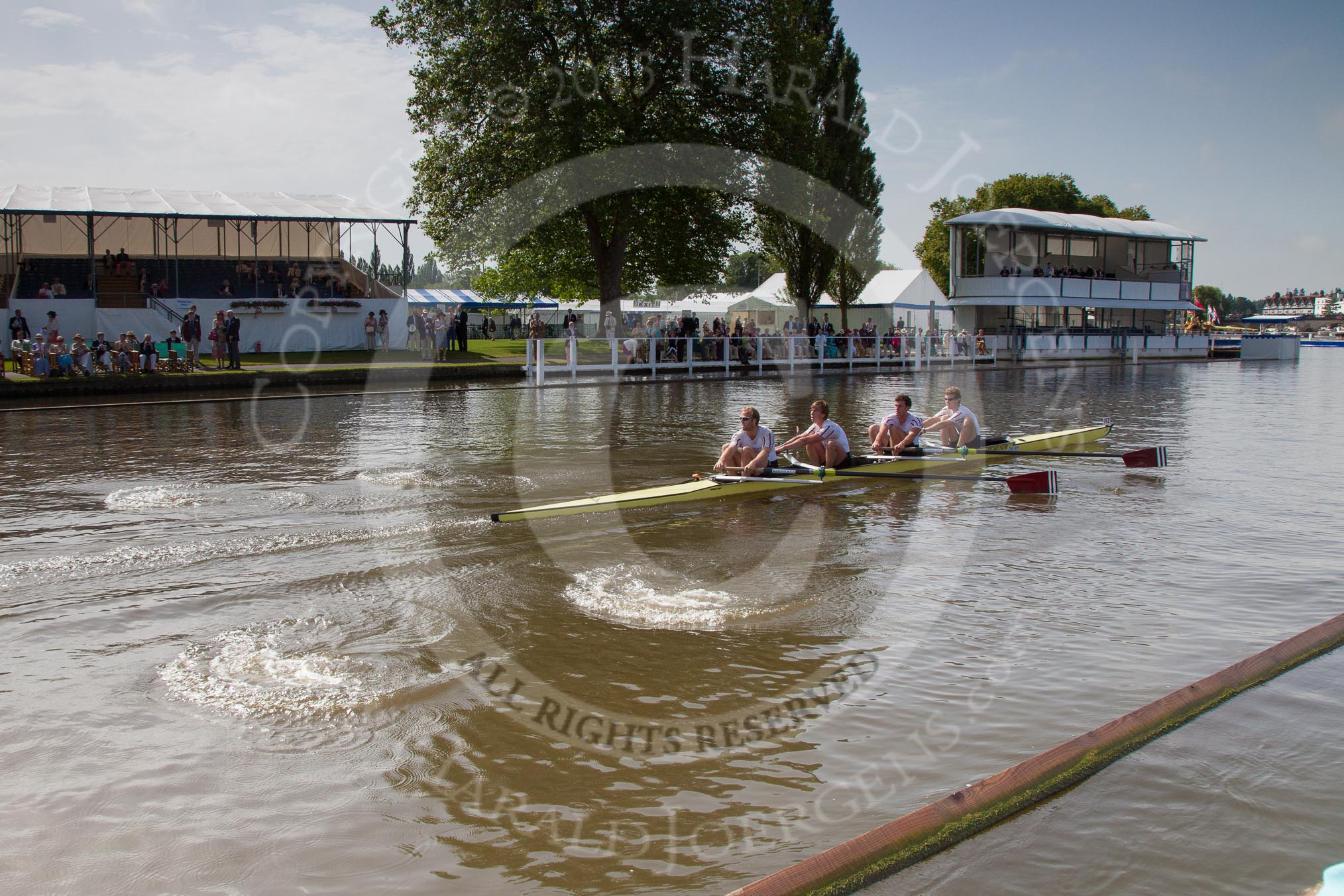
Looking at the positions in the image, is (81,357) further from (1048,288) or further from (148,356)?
(1048,288)

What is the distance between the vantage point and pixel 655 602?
8047 mm

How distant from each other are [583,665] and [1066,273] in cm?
4976

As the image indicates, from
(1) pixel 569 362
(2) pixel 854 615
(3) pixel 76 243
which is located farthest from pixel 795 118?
(2) pixel 854 615

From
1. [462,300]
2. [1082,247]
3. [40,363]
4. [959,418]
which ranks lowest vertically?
[959,418]

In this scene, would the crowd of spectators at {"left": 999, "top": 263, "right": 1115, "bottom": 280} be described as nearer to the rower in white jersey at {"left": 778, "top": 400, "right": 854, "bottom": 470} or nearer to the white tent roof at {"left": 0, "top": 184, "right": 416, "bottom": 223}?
the white tent roof at {"left": 0, "top": 184, "right": 416, "bottom": 223}

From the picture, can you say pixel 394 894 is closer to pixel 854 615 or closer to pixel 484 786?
pixel 484 786

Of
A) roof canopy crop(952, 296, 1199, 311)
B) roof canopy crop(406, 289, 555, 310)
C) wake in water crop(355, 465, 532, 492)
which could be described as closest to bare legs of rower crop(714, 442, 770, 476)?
wake in water crop(355, 465, 532, 492)

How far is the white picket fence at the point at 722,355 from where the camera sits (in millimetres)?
30484

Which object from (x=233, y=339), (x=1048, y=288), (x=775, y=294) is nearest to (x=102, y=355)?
(x=233, y=339)

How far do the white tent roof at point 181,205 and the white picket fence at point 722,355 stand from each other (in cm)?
838

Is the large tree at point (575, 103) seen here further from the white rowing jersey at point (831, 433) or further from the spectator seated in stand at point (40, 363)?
the white rowing jersey at point (831, 433)

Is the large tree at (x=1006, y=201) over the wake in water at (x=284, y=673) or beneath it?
over

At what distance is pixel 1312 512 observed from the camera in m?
11.8

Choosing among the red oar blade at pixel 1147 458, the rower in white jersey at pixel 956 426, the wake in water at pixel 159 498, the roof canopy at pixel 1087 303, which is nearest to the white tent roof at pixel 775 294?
the roof canopy at pixel 1087 303
